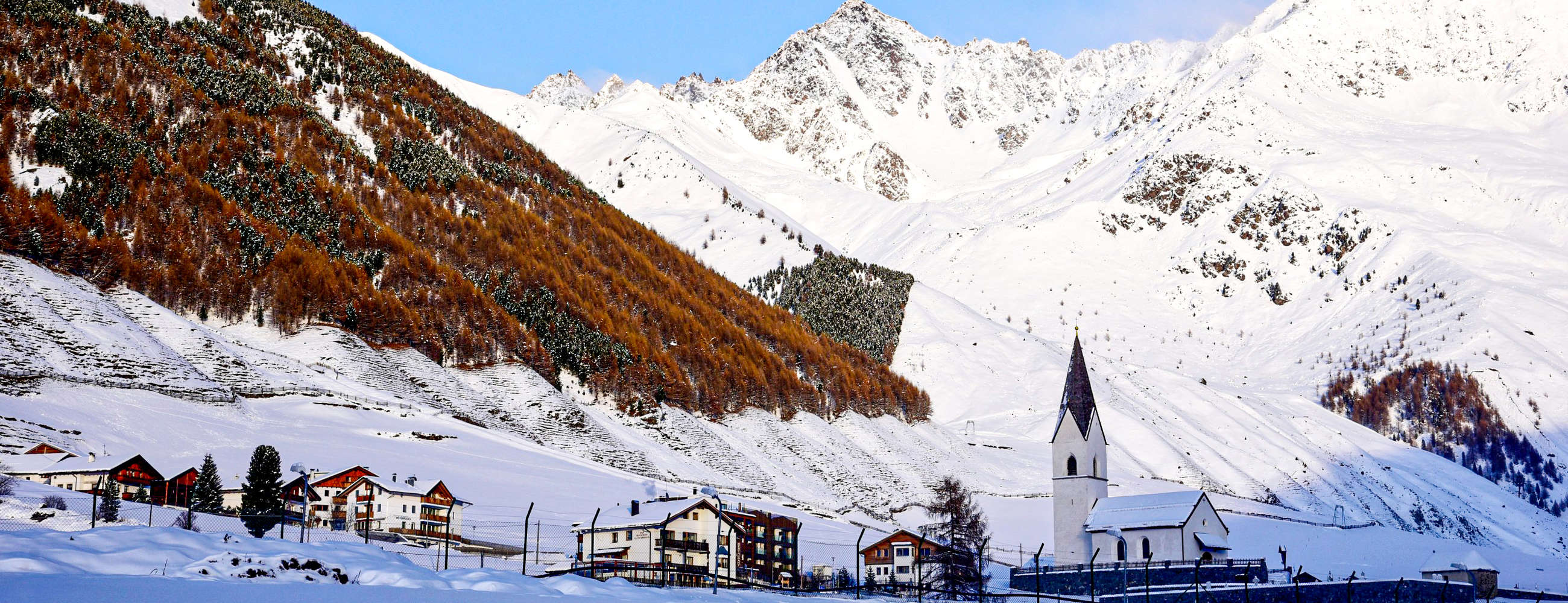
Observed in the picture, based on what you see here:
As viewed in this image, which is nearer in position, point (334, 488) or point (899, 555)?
point (334, 488)

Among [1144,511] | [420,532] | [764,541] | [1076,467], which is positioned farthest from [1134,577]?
[420,532]

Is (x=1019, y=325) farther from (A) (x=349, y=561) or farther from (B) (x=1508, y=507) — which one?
(A) (x=349, y=561)

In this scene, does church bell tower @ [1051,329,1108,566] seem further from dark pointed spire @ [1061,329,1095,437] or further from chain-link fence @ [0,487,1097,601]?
chain-link fence @ [0,487,1097,601]

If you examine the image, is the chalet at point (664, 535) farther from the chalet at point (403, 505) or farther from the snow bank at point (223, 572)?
the snow bank at point (223, 572)

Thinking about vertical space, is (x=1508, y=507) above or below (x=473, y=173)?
below

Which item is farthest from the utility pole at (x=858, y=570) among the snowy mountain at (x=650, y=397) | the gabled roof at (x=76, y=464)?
the gabled roof at (x=76, y=464)

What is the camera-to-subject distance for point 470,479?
264 ft

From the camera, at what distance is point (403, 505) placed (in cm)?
6981

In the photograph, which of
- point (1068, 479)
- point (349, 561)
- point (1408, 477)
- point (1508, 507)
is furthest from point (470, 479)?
point (1508, 507)

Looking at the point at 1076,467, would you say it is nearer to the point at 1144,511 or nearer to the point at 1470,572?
the point at 1144,511

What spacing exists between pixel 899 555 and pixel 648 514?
50.7ft

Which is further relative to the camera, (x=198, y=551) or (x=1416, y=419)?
(x=1416, y=419)

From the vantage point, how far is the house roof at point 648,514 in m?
64.8

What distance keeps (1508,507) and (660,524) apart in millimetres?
114465
